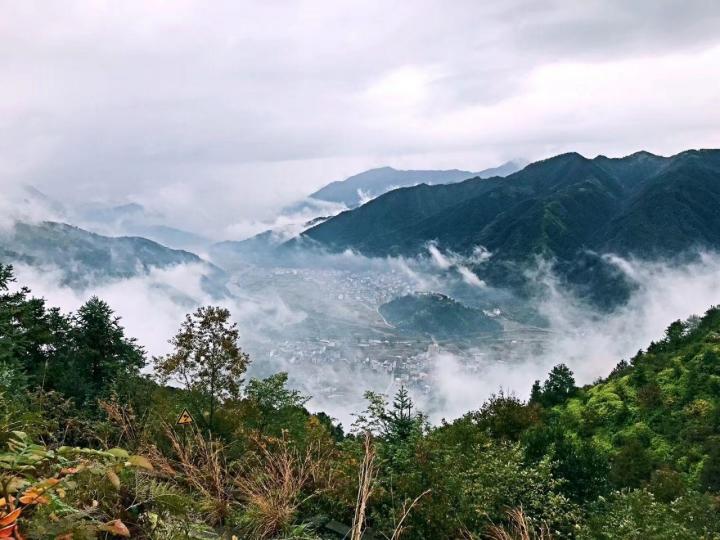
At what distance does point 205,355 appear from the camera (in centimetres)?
1173

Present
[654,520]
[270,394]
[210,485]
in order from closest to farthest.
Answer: [210,485]
[654,520]
[270,394]

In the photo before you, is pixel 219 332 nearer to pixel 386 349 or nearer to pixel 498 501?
pixel 498 501

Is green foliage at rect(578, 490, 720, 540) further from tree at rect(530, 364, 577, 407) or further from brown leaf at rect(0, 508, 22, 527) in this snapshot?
tree at rect(530, 364, 577, 407)

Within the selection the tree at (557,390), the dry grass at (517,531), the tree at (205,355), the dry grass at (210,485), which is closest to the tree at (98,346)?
the tree at (205,355)

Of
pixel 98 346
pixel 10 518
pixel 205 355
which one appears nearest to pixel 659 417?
pixel 205 355

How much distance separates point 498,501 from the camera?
22.1 feet

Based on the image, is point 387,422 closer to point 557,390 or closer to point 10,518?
point 10,518

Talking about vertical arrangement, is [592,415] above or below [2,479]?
below

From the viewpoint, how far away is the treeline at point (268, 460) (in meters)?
3.15

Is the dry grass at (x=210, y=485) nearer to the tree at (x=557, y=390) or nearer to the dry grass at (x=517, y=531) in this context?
the dry grass at (x=517, y=531)

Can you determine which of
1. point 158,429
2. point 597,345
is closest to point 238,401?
point 158,429

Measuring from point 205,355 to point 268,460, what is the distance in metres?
6.04

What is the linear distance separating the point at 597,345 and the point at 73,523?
677 ft

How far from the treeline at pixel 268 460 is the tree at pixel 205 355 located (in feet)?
0.11
